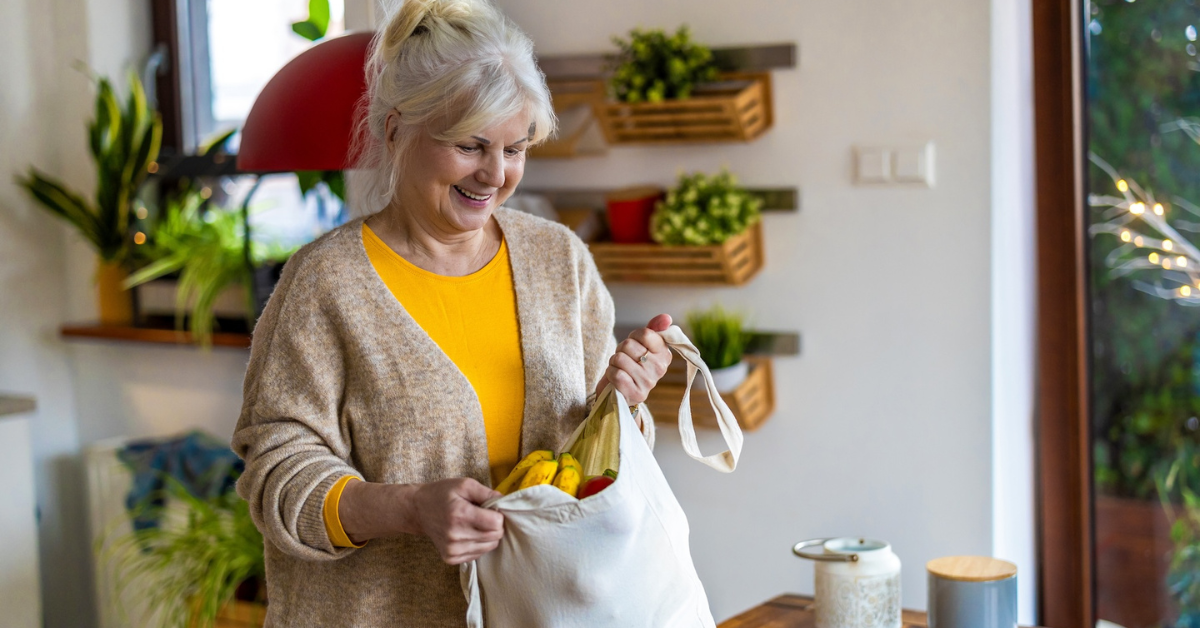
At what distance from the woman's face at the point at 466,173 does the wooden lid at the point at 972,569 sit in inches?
34.1

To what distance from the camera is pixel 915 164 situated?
75.0 inches

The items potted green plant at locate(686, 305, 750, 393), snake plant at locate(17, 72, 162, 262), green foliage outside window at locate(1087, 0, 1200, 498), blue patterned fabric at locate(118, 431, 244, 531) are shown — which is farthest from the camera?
snake plant at locate(17, 72, 162, 262)

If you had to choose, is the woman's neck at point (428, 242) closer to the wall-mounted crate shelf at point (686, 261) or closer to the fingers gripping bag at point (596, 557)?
the fingers gripping bag at point (596, 557)

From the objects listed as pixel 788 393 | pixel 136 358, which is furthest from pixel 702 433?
pixel 136 358

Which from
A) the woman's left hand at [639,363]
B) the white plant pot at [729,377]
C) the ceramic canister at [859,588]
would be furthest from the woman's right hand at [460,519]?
the white plant pot at [729,377]

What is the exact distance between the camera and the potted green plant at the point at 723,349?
1968 mm

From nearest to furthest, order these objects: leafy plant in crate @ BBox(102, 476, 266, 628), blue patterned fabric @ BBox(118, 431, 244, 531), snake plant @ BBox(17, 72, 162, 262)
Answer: leafy plant in crate @ BBox(102, 476, 266, 628) < blue patterned fabric @ BBox(118, 431, 244, 531) < snake plant @ BBox(17, 72, 162, 262)

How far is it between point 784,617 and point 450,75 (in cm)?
102

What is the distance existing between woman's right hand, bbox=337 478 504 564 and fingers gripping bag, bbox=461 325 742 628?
18 mm

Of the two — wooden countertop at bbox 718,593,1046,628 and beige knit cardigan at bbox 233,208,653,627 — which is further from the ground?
beige knit cardigan at bbox 233,208,653,627

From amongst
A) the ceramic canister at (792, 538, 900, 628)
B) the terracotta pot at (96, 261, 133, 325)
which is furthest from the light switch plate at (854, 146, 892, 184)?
the terracotta pot at (96, 261, 133, 325)

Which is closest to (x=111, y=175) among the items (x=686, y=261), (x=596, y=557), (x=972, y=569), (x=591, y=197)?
(x=591, y=197)

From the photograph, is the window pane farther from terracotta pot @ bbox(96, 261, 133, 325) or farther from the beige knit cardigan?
the beige knit cardigan

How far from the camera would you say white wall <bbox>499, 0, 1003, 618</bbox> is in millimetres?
1897
